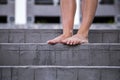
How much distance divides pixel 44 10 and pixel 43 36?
20.1ft

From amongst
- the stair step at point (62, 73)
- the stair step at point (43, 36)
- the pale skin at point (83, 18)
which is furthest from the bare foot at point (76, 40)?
the stair step at point (43, 36)

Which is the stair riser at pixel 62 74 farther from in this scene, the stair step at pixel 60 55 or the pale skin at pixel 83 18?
the pale skin at pixel 83 18

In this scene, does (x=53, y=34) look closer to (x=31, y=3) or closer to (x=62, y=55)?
(x=62, y=55)

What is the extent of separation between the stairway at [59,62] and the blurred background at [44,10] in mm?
6786

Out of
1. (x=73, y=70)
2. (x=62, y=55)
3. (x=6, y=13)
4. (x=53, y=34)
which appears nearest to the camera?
(x=73, y=70)

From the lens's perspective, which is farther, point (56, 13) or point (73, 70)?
point (56, 13)

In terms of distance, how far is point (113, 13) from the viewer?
984 cm

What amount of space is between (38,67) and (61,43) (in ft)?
1.26

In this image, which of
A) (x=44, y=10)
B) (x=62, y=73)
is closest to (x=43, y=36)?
(x=62, y=73)

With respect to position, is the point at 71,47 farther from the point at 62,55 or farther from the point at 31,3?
the point at 31,3

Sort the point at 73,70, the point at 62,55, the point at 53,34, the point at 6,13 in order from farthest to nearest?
the point at 6,13 → the point at 53,34 → the point at 62,55 → the point at 73,70

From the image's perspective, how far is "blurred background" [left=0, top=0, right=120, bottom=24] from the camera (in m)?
9.74

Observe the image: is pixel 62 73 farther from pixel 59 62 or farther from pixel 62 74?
pixel 59 62

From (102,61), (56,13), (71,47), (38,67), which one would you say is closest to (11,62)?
(38,67)
